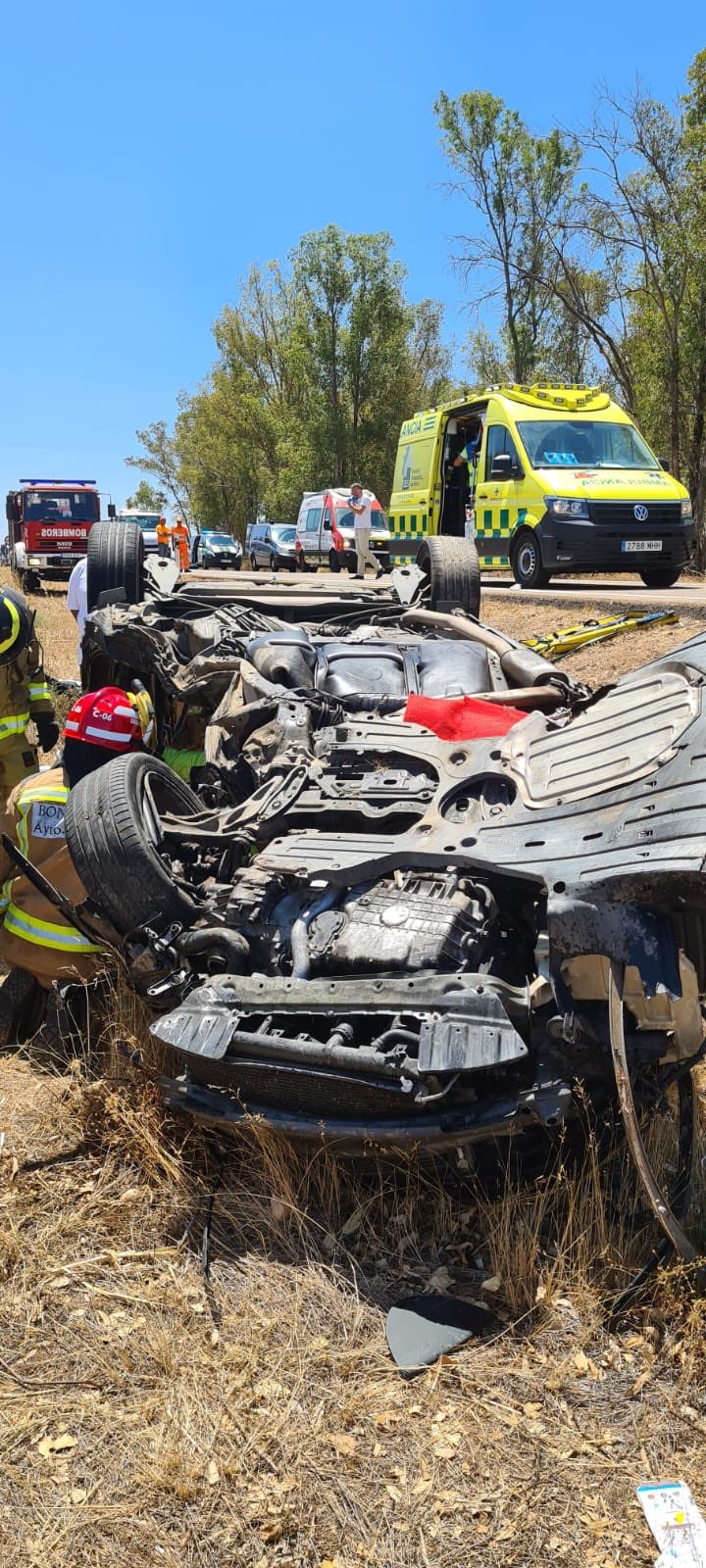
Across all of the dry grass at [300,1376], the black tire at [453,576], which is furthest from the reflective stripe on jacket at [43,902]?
the black tire at [453,576]

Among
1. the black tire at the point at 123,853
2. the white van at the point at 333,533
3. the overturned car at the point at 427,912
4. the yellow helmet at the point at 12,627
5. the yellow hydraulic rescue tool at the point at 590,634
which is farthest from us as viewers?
the white van at the point at 333,533

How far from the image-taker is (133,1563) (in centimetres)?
209

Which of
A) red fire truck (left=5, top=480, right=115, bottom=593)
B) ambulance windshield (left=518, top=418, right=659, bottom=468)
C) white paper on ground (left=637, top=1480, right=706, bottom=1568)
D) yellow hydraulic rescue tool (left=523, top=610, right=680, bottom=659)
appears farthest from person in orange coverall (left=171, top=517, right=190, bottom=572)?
white paper on ground (left=637, top=1480, right=706, bottom=1568)

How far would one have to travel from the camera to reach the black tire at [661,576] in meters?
11.6

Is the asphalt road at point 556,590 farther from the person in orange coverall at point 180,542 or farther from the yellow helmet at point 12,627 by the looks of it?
the person in orange coverall at point 180,542

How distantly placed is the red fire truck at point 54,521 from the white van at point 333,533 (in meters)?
4.09

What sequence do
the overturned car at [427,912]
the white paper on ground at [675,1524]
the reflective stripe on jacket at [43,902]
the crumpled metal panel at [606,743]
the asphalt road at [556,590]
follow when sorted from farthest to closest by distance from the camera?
the asphalt road at [556,590] → the reflective stripe on jacket at [43,902] → the crumpled metal panel at [606,743] → the overturned car at [427,912] → the white paper on ground at [675,1524]

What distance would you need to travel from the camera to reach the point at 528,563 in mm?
11602

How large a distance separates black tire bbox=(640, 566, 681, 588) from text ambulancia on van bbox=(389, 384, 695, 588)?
1 cm

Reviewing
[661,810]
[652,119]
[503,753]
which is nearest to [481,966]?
[661,810]

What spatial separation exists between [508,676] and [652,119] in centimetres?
1617

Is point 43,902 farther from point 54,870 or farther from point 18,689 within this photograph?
point 18,689

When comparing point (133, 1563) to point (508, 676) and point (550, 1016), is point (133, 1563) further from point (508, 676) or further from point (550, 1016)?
point (508, 676)

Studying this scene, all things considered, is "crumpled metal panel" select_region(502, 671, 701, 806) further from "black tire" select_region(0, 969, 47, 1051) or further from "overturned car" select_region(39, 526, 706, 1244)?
"black tire" select_region(0, 969, 47, 1051)
